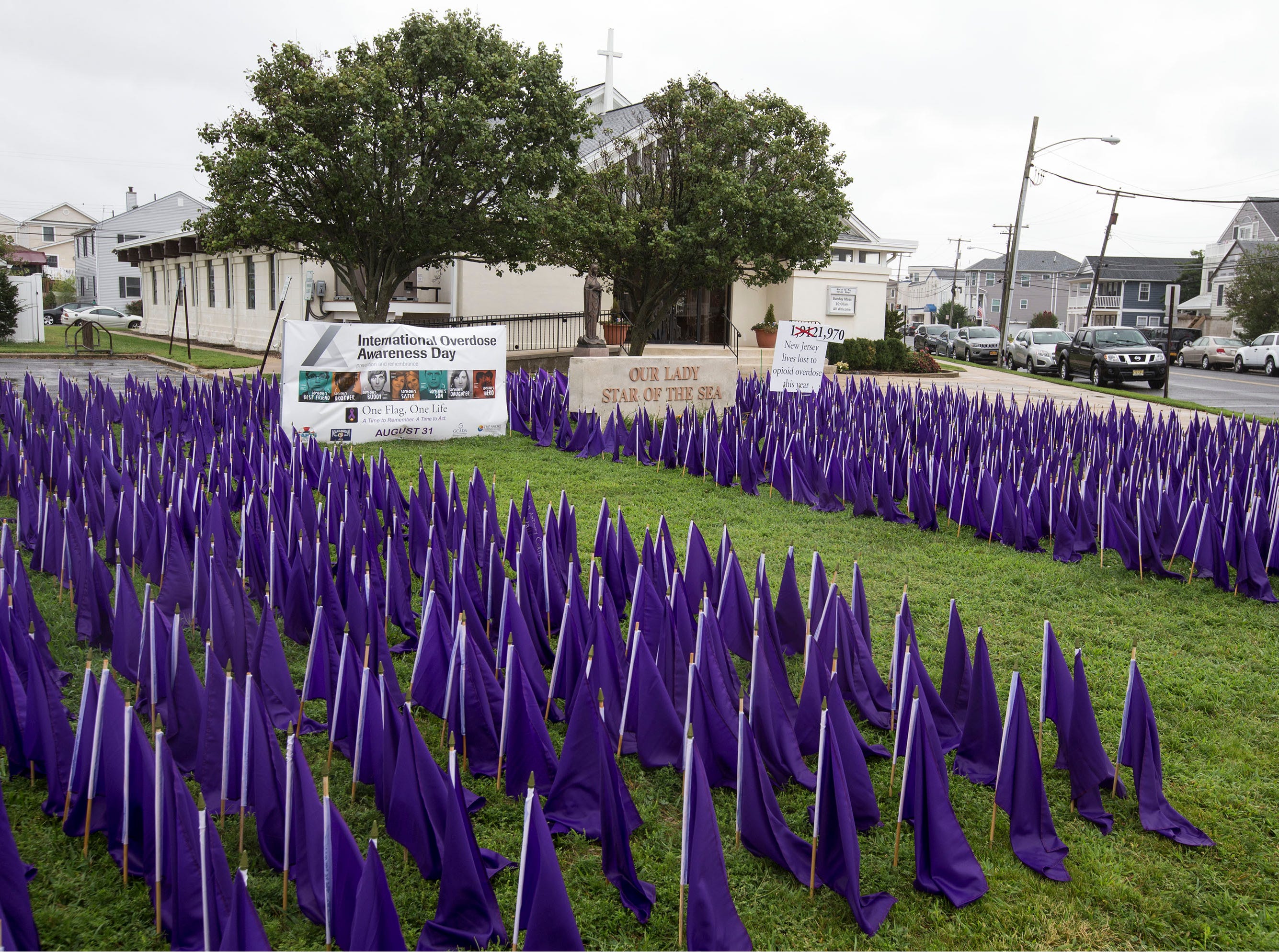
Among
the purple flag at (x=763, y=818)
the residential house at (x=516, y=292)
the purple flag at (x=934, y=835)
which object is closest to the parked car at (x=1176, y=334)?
the residential house at (x=516, y=292)

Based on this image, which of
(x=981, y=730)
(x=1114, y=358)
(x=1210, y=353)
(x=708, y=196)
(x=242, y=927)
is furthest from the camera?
(x=1210, y=353)

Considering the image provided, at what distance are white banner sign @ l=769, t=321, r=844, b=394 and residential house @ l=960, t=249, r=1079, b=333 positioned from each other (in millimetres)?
77194

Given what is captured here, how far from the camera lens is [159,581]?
569cm

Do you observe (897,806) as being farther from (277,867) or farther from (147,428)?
(147,428)

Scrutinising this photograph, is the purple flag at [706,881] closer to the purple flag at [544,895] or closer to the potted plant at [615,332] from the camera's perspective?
the purple flag at [544,895]

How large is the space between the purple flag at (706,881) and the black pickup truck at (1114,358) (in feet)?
78.8

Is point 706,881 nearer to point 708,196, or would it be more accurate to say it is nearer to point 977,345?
point 708,196

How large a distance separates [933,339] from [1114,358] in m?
23.0

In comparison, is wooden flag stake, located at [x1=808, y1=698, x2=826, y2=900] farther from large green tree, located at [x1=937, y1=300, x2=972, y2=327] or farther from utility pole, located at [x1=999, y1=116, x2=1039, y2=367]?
large green tree, located at [x1=937, y1=300, x2=972, y2=327]

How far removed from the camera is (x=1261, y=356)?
35625 mm

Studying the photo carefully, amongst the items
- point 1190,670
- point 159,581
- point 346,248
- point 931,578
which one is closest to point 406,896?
point 159,581

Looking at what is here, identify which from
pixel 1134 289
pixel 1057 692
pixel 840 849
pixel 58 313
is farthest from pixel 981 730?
pixel 1134 289

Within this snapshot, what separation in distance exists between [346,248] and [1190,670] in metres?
17.8

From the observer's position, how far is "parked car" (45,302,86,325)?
167 feet
